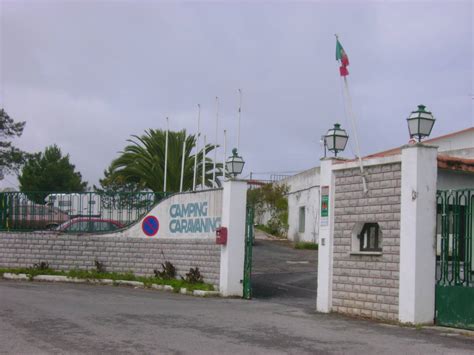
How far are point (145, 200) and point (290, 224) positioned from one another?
A: 66.5 feet

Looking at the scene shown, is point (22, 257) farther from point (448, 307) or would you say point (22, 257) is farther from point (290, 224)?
point (290, 224)

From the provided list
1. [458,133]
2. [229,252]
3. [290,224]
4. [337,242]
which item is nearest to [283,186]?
[290,224]

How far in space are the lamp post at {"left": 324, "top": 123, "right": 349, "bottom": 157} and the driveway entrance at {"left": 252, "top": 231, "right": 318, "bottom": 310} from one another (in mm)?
3708

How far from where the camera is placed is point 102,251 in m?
20.4

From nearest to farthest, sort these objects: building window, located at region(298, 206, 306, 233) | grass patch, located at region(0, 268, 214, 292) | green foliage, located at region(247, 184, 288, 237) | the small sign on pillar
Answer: the small sign on pillar
grass patch, located at region(0, 268, 214, 292)
building window, located at region(298, 206, 306, 233)
green foliage, located at region(247, 184, 288, 237)

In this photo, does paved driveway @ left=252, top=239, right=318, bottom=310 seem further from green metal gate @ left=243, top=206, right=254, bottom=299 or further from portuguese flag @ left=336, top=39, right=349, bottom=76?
portuguese flag @ left=336, top=39, right=349, bottom=76

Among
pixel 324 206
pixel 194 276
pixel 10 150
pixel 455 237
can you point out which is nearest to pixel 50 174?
pixel 10 150

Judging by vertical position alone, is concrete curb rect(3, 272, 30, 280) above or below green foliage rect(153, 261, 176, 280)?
below

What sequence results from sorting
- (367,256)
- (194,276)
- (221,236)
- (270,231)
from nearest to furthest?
(367,256)
(221,236)
(194,276)
(270,231)

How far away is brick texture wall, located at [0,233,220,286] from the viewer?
62.1 ft

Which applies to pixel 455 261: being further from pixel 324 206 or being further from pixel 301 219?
pixel 301 219

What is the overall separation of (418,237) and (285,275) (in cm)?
1115

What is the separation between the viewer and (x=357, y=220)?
45.2 ft

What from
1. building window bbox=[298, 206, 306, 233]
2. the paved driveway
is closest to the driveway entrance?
the paved driveway
